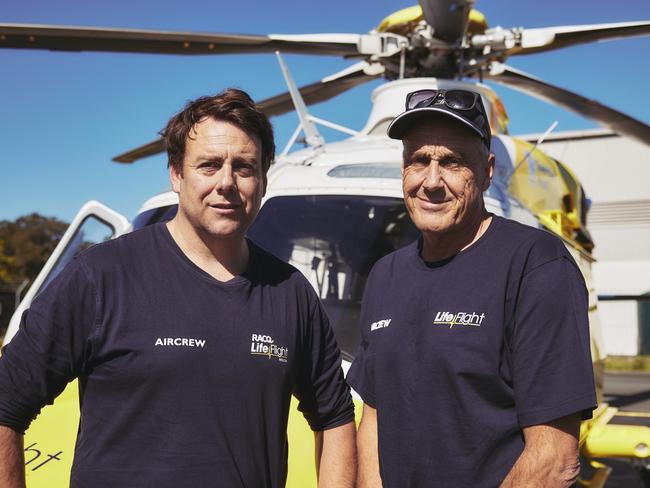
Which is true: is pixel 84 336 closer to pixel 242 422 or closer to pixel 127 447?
pixel 127 447

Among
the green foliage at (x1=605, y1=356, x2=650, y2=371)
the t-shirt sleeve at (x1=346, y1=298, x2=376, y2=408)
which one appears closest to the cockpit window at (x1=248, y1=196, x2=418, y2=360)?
the t-shirt sleeve at (x1=346, y1=298, x2=376, y2=408)

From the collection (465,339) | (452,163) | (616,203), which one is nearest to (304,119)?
(452,163)

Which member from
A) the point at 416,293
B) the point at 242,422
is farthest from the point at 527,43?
the point at 242,422

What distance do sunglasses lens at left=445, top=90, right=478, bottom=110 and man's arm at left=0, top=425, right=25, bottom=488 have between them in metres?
1.69

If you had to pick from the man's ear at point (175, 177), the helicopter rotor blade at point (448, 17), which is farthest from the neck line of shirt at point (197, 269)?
the helicopter rotor blade at point (448, 17)

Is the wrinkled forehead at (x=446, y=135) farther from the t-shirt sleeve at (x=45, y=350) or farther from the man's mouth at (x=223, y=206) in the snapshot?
the t-shirt sleeve at (x=45, y=350)

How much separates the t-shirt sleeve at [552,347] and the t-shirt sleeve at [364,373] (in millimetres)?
587

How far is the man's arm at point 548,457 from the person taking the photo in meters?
2.07

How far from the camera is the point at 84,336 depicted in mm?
2100

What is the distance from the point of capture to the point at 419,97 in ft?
8.55

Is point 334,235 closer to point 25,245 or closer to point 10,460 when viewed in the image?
point 10,460

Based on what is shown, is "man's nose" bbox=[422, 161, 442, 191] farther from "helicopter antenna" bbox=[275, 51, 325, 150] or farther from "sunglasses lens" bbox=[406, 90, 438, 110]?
"helicopter antenna" bbox=[275, 51, 325, 150]

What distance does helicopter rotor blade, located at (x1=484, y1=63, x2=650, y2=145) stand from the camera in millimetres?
6828

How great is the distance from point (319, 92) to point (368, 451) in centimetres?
592
